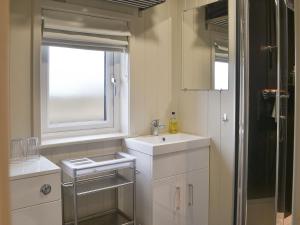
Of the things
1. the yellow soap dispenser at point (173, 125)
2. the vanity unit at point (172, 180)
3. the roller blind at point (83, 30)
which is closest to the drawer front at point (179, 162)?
the vanity unit at point (172, 180)

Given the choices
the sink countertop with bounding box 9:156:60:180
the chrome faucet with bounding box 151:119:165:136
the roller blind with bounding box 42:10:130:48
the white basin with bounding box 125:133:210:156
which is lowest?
the sink countertop with bounding box 9:156:60:180

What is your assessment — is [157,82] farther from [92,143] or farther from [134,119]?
[92,143]

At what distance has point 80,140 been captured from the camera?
6.80 ft

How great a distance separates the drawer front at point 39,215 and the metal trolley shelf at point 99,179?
224 mm

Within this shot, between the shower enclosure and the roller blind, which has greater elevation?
the roller blind

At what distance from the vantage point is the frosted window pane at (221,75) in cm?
217

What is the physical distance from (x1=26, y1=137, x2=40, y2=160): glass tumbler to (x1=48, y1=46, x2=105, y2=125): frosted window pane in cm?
30

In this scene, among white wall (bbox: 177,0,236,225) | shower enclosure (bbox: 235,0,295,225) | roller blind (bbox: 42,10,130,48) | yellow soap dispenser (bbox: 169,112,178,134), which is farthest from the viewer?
yellow soap dispenser (bbox: 169,112,178,134)

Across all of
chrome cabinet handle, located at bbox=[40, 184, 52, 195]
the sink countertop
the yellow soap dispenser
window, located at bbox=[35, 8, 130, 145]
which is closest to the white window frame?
window, located at bbox=[35, 8, 130, 145]

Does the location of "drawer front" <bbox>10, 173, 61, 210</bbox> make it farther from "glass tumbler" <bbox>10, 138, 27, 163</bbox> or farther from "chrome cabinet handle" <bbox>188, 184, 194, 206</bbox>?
"chrome cabinet handle" <bbox>188, 184, 194, 206</bbox>

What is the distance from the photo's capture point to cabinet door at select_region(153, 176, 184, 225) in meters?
2.05

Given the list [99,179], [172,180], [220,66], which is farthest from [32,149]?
[220,66]

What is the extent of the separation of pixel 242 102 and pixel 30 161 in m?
1.28

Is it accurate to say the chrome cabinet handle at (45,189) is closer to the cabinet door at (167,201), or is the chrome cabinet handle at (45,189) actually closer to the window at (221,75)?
the cabinet door at (167,201)
